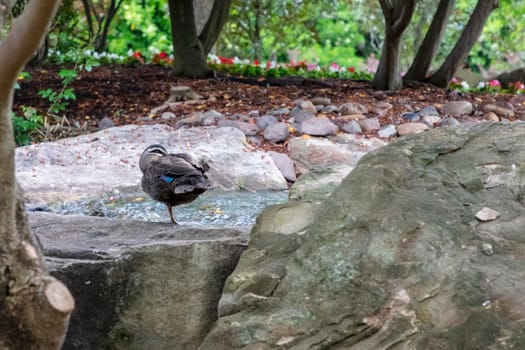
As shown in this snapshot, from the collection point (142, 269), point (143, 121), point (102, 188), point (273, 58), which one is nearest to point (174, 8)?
point (143, 121)

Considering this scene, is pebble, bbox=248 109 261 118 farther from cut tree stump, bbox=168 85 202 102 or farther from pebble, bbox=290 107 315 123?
cut tree stump, bbox=168 85 202 102

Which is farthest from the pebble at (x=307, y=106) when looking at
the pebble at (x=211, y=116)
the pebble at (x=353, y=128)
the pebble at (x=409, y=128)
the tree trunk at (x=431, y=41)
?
the tree trunk at (x=431, y=41)

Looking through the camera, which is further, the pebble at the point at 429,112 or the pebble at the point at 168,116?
the pebble at the point at 168,116

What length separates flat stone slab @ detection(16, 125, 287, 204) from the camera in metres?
5.62

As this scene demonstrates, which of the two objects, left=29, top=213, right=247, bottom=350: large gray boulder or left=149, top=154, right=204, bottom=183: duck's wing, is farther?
left=149, top=154, right=204, bottom=183: duck's wing

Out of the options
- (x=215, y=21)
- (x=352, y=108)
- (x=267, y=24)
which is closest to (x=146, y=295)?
(x=352, y=108)

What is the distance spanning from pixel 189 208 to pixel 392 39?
177 inches

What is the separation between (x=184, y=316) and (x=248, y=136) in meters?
4.32

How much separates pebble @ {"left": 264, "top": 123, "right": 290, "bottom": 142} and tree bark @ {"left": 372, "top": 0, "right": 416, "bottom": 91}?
2.19 meters

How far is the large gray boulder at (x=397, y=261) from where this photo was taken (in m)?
2.43

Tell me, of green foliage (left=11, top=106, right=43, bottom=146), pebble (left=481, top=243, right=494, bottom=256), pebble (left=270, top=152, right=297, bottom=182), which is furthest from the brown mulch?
pebble (left=481, top=243, right=494, bottom=256)

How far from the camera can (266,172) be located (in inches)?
240

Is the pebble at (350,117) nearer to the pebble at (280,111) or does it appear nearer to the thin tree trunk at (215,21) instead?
the pebble at (280,111)

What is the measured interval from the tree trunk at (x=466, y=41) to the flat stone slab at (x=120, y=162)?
12.2ft
